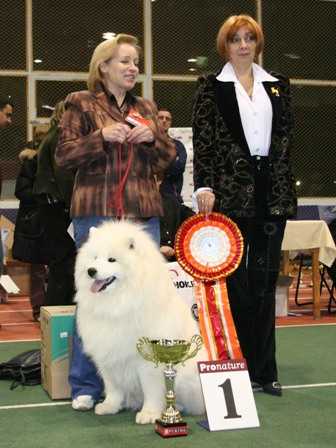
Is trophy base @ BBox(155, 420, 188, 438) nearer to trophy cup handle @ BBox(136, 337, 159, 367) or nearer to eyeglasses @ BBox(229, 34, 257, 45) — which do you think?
trophy cup handle @ BBox(136, 337, 159, 367)

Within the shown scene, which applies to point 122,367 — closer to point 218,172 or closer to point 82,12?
point 218,172

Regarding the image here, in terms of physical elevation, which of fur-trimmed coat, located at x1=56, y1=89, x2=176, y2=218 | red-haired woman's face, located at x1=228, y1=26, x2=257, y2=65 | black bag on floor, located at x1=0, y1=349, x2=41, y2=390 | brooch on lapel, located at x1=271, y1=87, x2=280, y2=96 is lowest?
black bag on floor, located at x1=0, y1=349, x2=41, y2=390

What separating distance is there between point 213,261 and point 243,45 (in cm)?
100

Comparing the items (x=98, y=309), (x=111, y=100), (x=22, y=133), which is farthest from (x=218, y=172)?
(x=22, y=133)

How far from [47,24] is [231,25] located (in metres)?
6.55

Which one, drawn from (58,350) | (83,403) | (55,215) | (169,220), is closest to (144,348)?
(83,403)

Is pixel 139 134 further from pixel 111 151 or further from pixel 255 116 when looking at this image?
pixel 255 116

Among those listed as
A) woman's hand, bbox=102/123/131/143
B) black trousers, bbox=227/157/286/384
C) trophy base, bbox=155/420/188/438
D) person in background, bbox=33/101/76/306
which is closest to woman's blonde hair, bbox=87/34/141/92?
woman's hand, bbox=102/123/131/143

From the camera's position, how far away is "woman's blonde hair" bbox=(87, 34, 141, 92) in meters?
3.05

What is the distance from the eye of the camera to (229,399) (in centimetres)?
275

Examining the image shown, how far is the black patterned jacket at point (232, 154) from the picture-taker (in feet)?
10.6

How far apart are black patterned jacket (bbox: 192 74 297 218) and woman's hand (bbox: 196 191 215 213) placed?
0.07 metres

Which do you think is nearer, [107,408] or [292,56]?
[107,408]

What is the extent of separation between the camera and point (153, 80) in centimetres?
981
